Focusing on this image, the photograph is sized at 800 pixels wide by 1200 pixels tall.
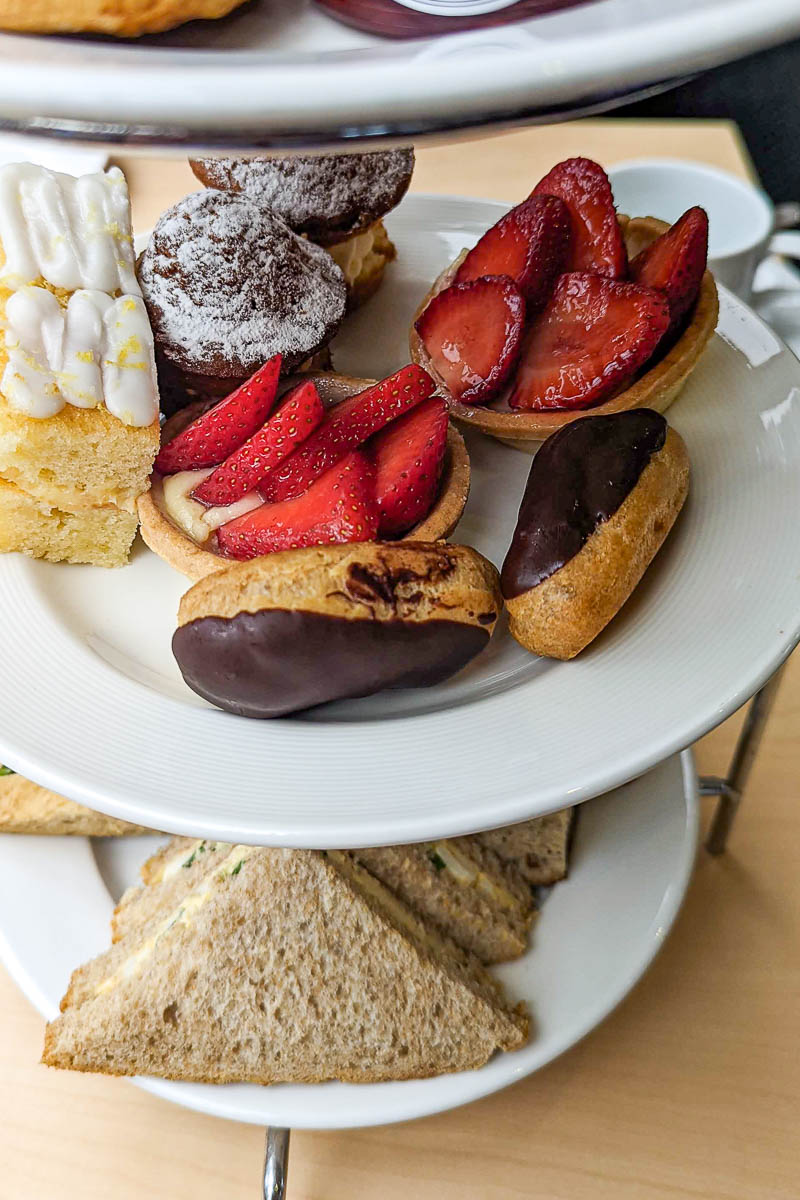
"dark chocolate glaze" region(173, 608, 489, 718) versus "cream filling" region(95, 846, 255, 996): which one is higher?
"dark chocolate glaze" region(173, 608, 489, 718)

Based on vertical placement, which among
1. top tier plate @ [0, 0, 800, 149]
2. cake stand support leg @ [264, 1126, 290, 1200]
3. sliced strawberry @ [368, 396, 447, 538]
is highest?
top tier plate @ [0, 0, 800, 149]

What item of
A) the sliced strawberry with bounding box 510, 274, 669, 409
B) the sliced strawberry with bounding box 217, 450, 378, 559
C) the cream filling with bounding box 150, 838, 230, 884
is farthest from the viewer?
the cream filling with bounding box 150, 838, 230, 884

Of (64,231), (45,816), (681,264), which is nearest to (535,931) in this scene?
(45,816)

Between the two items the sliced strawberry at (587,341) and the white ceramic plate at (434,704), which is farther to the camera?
the sliced strawberry at (587,341)

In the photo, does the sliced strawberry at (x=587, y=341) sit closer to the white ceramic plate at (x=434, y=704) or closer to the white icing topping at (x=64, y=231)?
the white ceramic plate at (x=434, y=704)

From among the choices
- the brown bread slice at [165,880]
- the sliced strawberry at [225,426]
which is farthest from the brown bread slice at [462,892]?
the sliced strawberry at [225,426]

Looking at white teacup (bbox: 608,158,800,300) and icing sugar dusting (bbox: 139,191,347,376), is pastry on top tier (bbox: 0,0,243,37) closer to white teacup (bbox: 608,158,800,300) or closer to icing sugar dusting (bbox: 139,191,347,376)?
icing sugar dusting (bbox: 139,191,347,376)

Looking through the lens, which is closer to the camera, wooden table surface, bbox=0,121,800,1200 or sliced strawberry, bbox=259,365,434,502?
sliced strawberry, bbox=259,365,434,502

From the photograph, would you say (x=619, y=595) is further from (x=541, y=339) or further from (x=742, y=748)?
(x=742, y=748)

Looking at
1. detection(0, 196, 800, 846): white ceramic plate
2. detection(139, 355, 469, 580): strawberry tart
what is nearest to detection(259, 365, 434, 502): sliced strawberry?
detection(139, 355, 469, 580): strawberry tart
